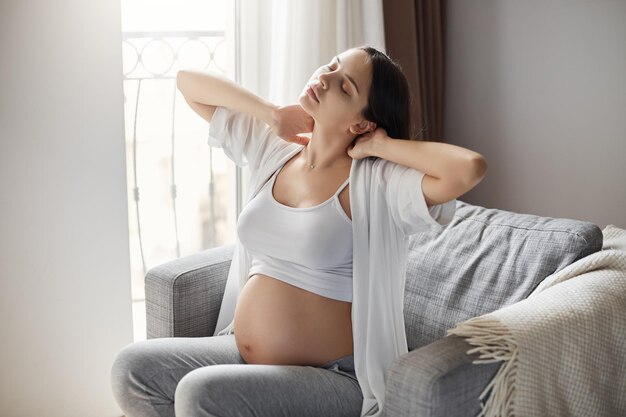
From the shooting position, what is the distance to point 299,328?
71.1 inches

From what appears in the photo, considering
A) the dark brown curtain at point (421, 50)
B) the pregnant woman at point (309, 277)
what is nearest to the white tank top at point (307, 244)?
the pregnant woman at point (309, 277)

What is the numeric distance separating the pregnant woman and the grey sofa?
0.56 feet

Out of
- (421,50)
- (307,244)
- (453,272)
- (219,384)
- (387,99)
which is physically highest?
(421,50)

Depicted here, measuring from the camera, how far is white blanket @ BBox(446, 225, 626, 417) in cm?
156

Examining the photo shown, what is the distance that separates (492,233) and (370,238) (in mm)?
466

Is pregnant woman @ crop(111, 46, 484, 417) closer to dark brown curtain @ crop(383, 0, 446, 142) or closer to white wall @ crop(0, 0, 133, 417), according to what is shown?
white wall @ crop(0, 0, 133, 417)

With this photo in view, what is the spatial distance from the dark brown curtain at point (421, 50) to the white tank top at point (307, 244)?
3.83 feet

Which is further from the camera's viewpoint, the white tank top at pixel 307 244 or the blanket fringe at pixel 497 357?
the white tank top at pixel 307 244

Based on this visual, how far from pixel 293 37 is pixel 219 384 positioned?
4.54 feet

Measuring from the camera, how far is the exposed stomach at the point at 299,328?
1806mm

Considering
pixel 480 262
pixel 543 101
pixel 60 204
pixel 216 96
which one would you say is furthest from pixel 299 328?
pixel 543 101

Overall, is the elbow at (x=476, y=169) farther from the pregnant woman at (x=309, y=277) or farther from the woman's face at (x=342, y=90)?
the woman's face at (x=342, y=90)

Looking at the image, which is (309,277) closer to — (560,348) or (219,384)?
(219,384)

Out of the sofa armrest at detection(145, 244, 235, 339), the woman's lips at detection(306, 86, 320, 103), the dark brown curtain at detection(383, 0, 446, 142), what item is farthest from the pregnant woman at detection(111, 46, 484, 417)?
the dark brown curtain at detection(383, 0, 446, 142)
